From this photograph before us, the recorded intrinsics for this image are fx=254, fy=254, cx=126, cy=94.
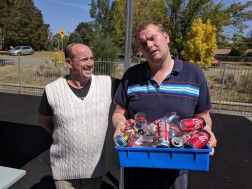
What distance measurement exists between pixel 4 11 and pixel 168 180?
19333 mm

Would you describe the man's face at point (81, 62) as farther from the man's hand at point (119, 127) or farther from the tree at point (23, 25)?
the tree at point (23, 25)

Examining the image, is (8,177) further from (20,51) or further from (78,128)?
(20,51)

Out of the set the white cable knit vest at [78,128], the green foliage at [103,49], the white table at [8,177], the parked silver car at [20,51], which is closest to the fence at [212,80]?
the green foliage at [103,49]

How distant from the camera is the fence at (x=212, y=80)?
906cm

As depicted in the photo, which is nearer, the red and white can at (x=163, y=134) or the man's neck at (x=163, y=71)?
the red and white can at (x=163, y=134)

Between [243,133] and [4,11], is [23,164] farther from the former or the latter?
[4,11]

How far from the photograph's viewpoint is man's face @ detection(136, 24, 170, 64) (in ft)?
5.65

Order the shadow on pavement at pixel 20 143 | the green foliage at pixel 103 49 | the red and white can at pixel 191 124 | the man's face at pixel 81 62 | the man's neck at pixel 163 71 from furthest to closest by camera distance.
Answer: the green foliage at pixel 103 49 → the shadow on pavement at pixel 20 143 → the man's face at pixel 81 62 → the man's neck at pixel 163 71 → the red and white can at pixel 191 124

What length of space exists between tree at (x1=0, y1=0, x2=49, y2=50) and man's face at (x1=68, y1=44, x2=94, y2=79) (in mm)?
17708

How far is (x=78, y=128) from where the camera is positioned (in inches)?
84.4

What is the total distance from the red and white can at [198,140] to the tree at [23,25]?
18.8m

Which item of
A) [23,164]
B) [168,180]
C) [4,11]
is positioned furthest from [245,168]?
[4,11]

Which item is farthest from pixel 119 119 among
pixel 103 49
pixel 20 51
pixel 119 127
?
pixel 20 51

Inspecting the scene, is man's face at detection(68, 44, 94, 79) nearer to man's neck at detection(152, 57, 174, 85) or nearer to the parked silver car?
man's neck at detection(152, 57, 174, 85)
